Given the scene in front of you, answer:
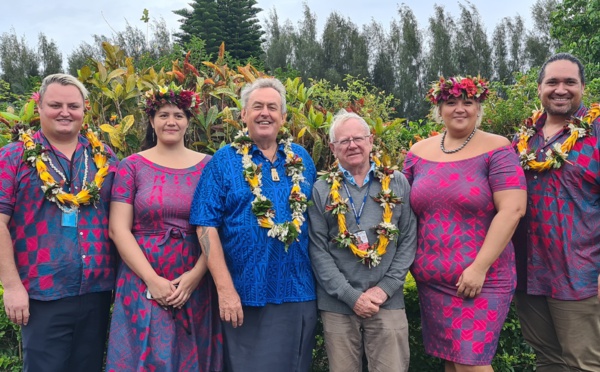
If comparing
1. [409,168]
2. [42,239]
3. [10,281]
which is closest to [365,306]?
[409,168]

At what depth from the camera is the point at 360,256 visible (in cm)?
316

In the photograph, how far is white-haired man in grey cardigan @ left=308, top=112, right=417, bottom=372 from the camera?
3.15 m

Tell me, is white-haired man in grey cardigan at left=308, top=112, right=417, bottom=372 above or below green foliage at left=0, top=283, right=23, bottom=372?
above

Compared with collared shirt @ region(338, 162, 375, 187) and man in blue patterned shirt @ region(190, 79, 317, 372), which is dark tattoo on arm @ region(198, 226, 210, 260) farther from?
collared shirt @ region(338, 162, 375, 187)

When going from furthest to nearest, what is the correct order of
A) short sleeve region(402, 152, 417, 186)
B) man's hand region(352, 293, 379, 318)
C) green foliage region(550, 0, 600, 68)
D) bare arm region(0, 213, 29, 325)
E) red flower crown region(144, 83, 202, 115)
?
green foliage region(550, 0, 600, 68) < short sleeve region(402, 152, 417, 186) < red flower crown region(144, 83, 202, 115) < man's hand region(352, 293, 379, 318) < bare arm region(0, 213, 29, 325)

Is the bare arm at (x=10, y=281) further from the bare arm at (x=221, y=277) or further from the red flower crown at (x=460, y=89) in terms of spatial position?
the red flower crown at (x=460, y=89)

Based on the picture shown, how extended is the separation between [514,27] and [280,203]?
4458 centimetres

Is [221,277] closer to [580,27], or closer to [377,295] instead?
[377,295]

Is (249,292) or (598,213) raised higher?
(598,213)

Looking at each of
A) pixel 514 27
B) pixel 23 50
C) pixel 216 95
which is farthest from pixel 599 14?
pixel 23 50

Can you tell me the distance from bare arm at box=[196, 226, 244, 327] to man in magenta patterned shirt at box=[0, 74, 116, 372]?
0.66m

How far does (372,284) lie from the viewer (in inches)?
126

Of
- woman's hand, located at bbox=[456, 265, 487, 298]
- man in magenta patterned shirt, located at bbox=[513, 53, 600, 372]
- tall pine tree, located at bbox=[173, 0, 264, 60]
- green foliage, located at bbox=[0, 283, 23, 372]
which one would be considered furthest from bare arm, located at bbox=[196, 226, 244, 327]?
tall pine tree, located at bbox=[173, 0, 264, 60]

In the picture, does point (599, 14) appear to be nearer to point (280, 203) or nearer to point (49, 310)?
point (280, 203)
